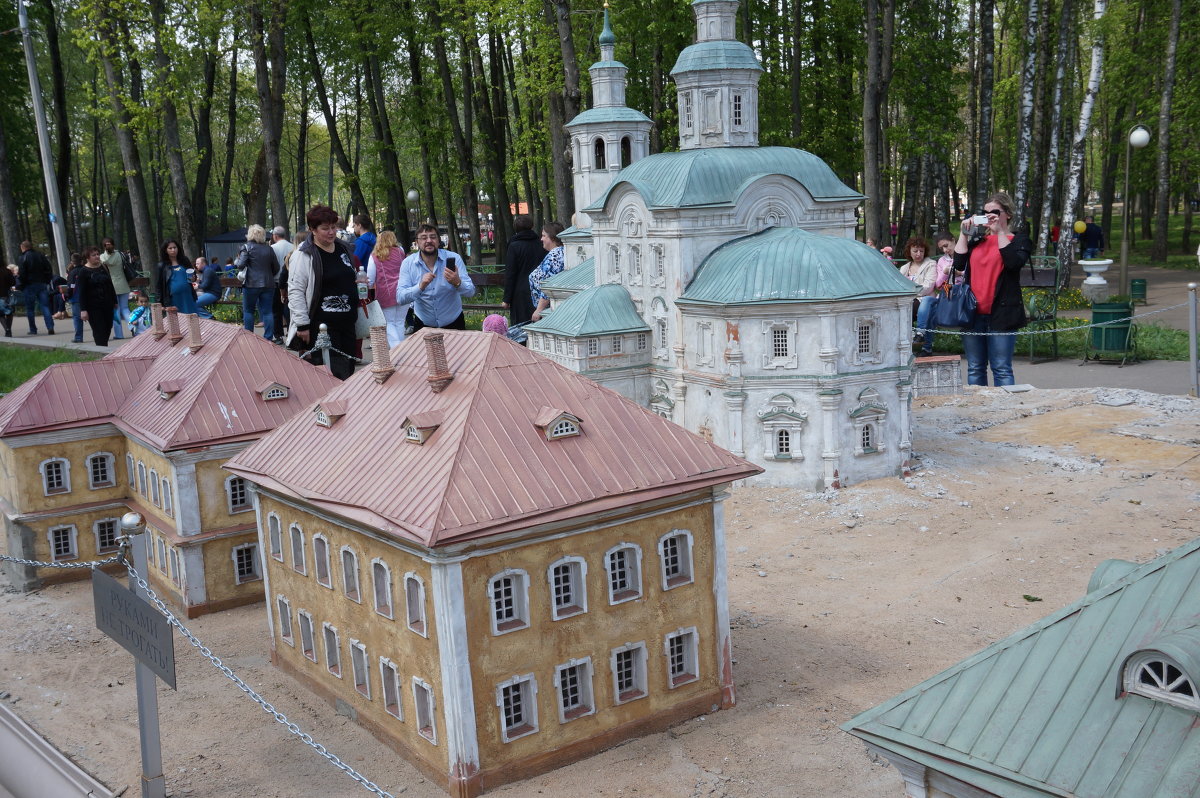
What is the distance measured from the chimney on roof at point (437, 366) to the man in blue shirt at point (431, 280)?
4.10 meters

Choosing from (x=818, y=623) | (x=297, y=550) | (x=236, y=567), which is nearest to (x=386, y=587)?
(x=297, y=550)

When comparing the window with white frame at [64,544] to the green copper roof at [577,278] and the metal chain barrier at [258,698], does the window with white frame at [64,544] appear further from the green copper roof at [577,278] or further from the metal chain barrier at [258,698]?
the green copper roof at [577,278]

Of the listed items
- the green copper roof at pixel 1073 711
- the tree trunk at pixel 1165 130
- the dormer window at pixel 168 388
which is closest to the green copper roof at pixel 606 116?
the dormer window at pixel 168 388

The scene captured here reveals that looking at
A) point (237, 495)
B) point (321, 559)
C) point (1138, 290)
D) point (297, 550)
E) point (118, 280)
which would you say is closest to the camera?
point (321, 559)

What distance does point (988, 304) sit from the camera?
20953 millimetres

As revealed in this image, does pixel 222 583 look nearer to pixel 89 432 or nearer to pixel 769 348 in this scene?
pixel 89 432

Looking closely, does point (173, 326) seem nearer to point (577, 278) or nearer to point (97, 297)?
point (97, 297)

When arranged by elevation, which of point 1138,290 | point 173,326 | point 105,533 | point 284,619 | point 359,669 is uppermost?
point 173,326

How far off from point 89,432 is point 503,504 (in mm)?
10517

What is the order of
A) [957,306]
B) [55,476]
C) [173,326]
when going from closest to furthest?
[55,476], [173,326], [957,306]

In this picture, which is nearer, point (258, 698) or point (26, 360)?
point (258, 698)

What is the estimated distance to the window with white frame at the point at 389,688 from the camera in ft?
45.6

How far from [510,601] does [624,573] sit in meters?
1.56

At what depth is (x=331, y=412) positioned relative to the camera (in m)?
15.7
